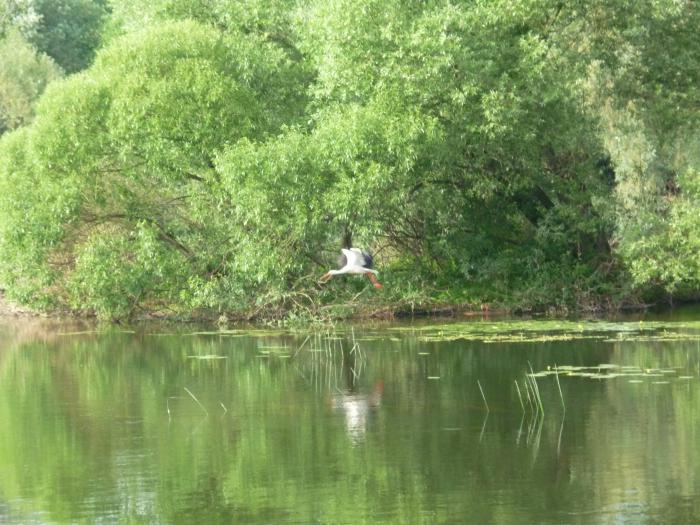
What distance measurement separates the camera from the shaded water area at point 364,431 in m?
11.9

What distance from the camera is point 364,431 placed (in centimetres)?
1579

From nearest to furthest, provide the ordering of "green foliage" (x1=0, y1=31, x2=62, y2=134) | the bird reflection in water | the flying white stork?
the bird reflection in water → the flying white stork → "green foliage" (x1=0, y1=31, x2=62, y2=134)

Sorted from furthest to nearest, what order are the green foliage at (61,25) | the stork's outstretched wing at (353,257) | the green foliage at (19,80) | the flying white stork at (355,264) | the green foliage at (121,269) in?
1. the green foliage at (61,25)
2. the green foliage at (19,80)
3. the green foliage at (121,269)
4. the stork's outstretched wing at (353,257)
5. the flying white stork at (355,264)

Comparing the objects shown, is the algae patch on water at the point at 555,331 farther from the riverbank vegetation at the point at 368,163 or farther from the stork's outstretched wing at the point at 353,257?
the riverbank vegetation at the point at 368,163

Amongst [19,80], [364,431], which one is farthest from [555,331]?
[19,80]

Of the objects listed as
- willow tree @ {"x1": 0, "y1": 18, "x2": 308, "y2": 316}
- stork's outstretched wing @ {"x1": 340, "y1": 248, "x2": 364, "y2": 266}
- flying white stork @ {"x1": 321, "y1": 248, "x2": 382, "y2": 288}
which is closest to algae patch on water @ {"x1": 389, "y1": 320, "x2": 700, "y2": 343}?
flying white stork @ {"x1": 321, "y1": 248, "x2": 382, "y2": 288}

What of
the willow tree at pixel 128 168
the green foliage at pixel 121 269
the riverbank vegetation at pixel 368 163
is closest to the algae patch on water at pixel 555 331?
the riverbank vegetation at pixel 368 163

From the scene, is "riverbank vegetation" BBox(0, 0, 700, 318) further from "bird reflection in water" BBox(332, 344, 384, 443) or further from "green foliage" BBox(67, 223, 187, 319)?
"bird reflection in water" BBox(332, 344, 384, 443)

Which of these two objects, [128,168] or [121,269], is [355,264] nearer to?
[121,269]

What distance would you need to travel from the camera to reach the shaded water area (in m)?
11.9

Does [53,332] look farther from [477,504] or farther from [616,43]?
[477,504]

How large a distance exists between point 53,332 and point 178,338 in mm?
4549

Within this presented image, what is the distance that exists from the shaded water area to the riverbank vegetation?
5.40 meters

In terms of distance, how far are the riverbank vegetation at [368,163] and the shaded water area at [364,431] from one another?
17.7ft
